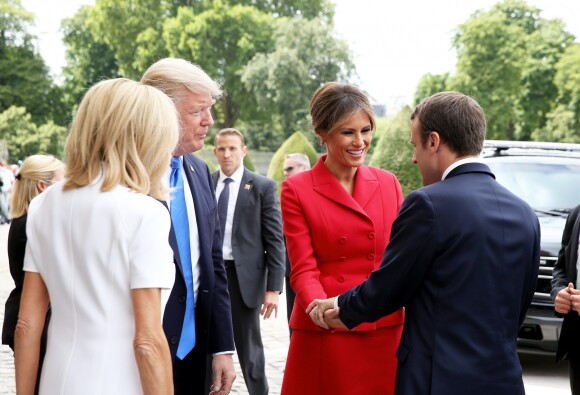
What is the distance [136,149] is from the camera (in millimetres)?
2732

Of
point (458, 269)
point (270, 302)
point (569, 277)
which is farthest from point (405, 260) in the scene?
point (270, 302)

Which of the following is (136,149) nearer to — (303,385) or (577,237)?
(303,385)

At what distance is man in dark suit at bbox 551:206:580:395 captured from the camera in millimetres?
4961

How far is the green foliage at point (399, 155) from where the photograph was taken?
19969mm

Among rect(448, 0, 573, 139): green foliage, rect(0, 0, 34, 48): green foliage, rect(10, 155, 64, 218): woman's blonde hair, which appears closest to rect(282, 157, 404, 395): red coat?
rect(10, 155, 64, 218): woman's blonde hair

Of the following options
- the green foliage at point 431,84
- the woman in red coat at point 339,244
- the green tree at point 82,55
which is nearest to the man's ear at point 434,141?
the woman in red coat at point 339,244

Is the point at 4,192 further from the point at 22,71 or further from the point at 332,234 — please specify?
the point at 22,71

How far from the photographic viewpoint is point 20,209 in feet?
17.9

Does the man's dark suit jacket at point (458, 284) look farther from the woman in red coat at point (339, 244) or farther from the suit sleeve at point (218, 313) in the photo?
the suit sleeve at point (218, 313)

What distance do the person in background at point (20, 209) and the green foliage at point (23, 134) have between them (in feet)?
184

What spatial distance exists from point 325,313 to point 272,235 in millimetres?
4235

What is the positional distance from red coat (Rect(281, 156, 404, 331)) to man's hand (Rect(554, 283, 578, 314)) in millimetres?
1319

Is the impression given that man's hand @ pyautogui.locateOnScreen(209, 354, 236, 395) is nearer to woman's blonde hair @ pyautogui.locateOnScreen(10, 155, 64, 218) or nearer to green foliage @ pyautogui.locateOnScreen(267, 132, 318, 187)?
woman's blonde hair @ pyautogui.locateOnScreen(10, 155, 64, 218)

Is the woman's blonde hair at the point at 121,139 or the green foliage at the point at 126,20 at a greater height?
the green foliage at the point at 126,20
